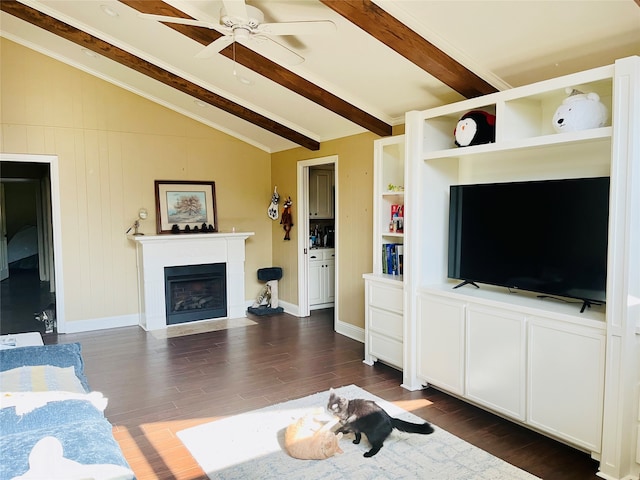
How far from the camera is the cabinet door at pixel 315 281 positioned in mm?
6562

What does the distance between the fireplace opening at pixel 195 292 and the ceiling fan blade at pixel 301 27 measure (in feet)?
12.8

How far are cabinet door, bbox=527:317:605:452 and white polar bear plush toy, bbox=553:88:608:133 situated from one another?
1199 mm

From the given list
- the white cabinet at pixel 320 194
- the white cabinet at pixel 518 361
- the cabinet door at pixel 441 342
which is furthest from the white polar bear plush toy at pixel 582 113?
the white cabinet at pixel 320 194

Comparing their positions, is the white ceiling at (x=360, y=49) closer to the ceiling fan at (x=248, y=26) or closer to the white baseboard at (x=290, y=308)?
the ceiling fan at (x=248, y=26)

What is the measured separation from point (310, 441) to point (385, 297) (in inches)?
67.1

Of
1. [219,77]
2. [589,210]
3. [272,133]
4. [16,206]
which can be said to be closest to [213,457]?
[589,210]

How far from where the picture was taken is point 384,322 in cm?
424

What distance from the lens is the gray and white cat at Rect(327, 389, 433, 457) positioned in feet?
9.74

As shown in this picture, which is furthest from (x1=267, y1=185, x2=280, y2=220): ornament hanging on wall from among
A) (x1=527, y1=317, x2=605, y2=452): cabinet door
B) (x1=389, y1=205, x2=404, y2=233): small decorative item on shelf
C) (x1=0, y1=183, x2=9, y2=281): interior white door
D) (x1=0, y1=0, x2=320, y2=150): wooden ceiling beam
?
(x1=0, y1=183, x2=9, y2=281): interior white door

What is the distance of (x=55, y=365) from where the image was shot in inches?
106

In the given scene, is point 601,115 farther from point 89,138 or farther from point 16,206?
point 16,206

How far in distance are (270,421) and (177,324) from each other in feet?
10.4

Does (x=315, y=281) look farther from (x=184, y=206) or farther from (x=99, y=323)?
(x=99, y=323)

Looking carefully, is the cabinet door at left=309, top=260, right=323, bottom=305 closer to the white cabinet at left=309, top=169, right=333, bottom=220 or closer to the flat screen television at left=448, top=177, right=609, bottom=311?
the white cabinet at left=309, top=169, right=333, bottom=220
